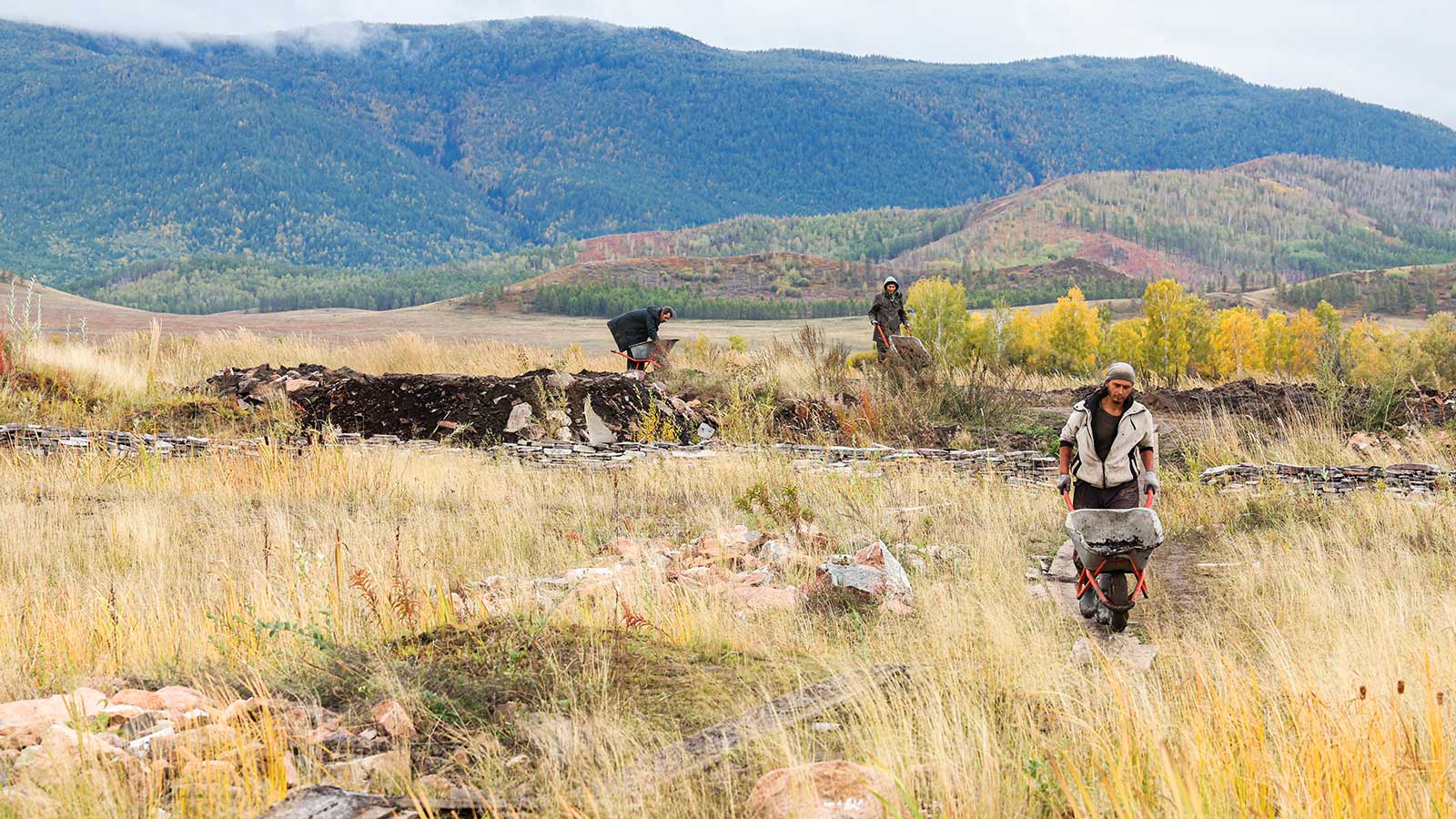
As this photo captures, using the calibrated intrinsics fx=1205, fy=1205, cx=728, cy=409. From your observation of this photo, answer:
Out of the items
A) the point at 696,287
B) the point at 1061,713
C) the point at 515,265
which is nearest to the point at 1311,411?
the point at 1061,713

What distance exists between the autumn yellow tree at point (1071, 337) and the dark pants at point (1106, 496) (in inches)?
965

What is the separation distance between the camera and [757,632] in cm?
547

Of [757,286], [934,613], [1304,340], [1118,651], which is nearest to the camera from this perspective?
[1118,651]

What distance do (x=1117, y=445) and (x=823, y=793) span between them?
139 inches

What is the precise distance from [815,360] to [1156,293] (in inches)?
600

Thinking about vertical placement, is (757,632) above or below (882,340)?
below

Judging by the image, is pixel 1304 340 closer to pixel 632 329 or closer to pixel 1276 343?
pixel 1276 343

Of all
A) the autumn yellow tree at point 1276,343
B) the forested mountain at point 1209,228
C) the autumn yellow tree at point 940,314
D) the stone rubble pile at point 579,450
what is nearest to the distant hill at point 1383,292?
the forested mountain at point 1209,228

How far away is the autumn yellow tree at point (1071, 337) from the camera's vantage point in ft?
101

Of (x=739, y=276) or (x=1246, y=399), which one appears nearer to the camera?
(x=1246, y=399)

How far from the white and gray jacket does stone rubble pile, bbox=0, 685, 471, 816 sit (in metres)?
3.90

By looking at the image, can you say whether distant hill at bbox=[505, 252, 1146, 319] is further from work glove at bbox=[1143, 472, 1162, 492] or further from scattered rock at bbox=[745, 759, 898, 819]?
scattered rock at bbox=[745, 759, 898, 819]

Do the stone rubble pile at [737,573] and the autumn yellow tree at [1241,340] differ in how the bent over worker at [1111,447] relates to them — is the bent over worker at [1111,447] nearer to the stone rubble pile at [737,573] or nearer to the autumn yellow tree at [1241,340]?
the stone rubble pile at [737,573]

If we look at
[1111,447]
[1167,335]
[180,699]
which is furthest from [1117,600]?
[1167,335]
